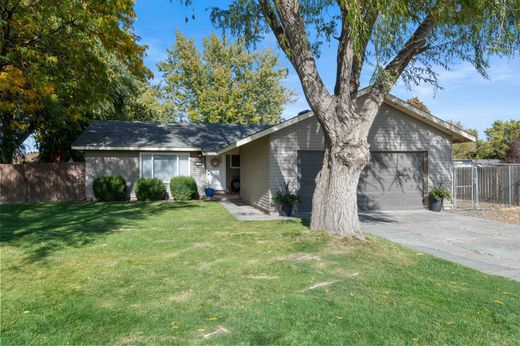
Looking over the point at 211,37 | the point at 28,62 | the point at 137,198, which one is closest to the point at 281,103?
the point at 211,37

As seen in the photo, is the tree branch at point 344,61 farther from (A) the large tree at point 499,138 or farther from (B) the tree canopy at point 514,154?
(A) the large tree at point 499,138

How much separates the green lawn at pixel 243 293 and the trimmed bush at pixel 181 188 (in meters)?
8.70

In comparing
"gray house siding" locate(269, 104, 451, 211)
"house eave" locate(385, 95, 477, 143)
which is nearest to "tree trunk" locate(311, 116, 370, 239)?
"gray house siding" locate(269, 104, 451, 211)

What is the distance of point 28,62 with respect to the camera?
37.9ft

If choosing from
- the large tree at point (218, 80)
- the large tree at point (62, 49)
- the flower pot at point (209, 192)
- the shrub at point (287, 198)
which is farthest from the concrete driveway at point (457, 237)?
the large tree at point (218, 80)

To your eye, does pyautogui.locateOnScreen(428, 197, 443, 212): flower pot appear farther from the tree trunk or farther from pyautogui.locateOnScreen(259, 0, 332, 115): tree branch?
pyautogui.locateOnScreen(259, 0, 332, 115): tree branch

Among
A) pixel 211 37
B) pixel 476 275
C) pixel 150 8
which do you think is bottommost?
pixel 476 275

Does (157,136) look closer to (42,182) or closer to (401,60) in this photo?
(42,182)

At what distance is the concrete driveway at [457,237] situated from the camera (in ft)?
21.7

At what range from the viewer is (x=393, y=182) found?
46.3ft

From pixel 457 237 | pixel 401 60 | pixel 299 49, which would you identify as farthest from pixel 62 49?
pixel 457 237

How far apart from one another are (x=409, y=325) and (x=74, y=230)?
27.0 ft

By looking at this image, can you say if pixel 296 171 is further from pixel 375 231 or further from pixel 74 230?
pixel 74 230

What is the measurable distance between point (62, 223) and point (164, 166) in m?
7.80
